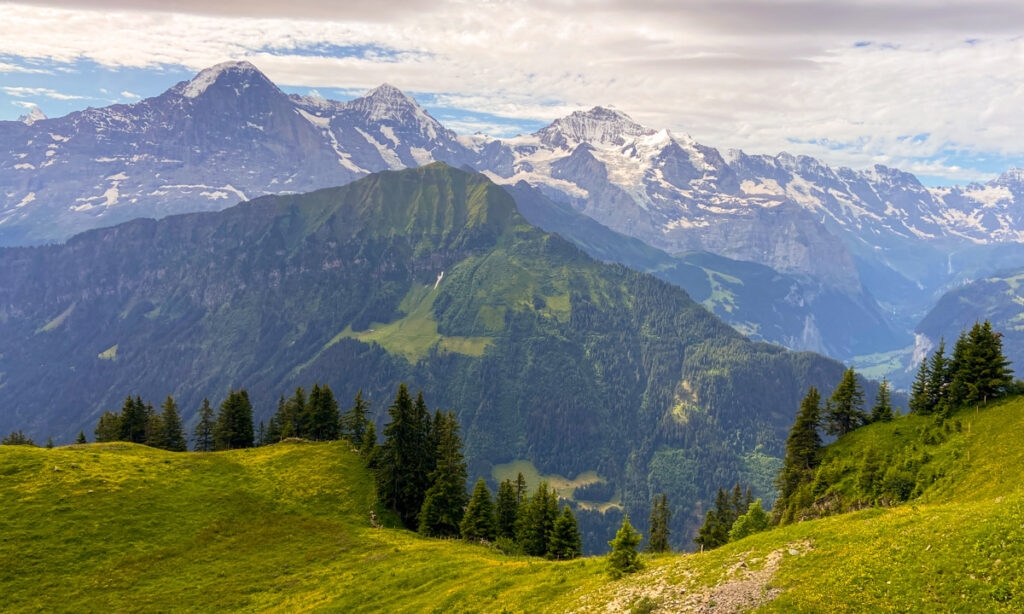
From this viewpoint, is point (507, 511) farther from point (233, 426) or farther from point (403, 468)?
point (233, 426)

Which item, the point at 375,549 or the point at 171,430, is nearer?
the point at 375,549

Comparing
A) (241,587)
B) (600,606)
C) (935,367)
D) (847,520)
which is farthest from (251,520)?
(935,367)

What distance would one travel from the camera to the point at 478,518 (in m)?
76.2

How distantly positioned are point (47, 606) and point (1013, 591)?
71571mm

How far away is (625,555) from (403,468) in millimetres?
49644

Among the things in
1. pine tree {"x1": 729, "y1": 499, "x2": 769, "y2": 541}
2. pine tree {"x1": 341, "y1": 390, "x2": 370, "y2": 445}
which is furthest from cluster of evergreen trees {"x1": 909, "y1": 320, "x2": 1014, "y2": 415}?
pine tree {"x1": 341, "y1": 390, "x2": 370, "y2": 445}

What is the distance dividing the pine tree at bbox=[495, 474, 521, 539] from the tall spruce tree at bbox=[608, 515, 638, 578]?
136 feet

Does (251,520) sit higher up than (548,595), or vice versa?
(548,595)

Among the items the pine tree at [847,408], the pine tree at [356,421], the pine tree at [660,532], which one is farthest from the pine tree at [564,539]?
the pine tree at [356,421]

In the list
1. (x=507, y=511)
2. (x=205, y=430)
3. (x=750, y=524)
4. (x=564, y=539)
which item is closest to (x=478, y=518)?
(x=507, y=511)

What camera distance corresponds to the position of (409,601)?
49.4m

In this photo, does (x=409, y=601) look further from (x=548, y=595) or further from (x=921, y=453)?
Result: (x=921, y=453)

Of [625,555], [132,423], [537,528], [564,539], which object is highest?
[625,555]

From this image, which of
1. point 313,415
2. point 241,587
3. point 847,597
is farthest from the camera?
point 313,415
